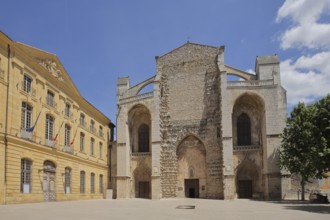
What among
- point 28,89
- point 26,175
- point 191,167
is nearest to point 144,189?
point 191,167

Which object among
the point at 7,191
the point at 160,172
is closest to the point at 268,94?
the point at 160,172

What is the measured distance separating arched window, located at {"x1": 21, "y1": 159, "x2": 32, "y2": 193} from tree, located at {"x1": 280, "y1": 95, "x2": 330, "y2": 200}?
56.2 ft

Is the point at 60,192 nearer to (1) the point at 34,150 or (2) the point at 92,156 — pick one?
(1) the point at 34,150

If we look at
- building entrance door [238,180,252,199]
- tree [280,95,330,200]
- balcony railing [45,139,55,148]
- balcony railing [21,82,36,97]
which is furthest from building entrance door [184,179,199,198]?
balcony railing [21,82,36,97]

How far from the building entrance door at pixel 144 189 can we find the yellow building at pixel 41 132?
176 inches

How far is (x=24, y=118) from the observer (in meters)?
22.1

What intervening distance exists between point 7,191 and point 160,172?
16.8 m

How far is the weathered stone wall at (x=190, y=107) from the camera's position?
3406 centimetres

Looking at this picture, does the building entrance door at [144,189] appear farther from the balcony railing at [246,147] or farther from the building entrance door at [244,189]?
the balcony railing at [246,147]

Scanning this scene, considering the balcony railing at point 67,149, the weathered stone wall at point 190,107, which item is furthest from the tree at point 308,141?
the balcony railing at point 67,149

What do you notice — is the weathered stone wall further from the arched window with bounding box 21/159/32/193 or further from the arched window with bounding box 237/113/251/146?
the arched window with bounding box 21/159/32/193

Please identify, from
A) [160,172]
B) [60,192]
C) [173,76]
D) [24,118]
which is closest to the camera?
[24,118]

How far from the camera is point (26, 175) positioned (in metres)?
21.9

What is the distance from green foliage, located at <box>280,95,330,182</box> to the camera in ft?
61.2
